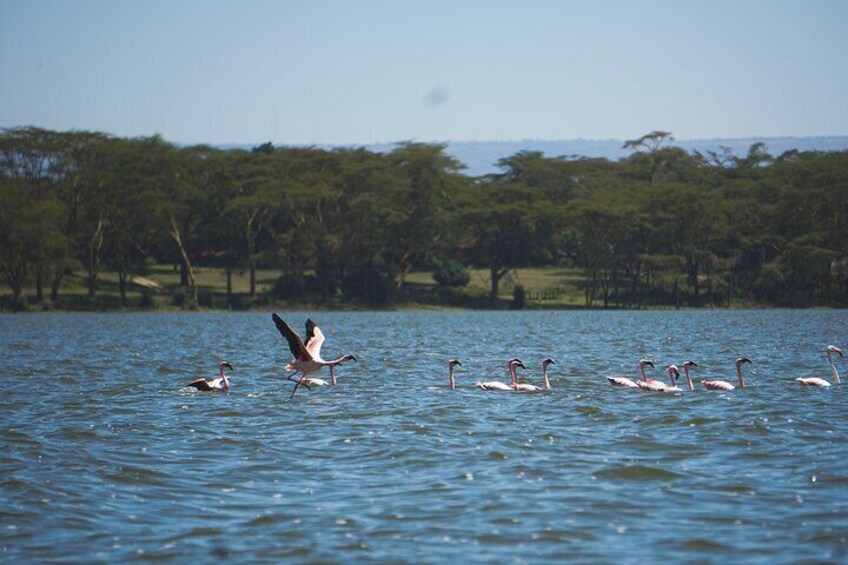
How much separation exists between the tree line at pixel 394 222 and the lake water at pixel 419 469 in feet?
186

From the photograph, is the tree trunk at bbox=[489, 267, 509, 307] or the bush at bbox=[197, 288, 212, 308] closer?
the bush at bbox=[197, 288, 212, 308]

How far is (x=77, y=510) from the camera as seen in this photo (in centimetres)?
1380

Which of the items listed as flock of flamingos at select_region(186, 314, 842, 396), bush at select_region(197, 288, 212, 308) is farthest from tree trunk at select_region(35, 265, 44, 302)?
flock of flamingos at select_region(186, 314, 842, 396)

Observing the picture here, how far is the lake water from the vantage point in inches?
476

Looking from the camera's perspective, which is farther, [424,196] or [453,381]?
[424,196]

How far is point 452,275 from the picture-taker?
9556 cm

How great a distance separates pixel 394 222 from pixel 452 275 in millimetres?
7645

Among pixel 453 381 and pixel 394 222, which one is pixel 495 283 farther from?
pixel 453 381

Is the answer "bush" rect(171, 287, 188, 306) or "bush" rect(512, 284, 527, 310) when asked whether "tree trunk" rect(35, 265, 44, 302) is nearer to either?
"bush" rect(171, 287, 188, 306)

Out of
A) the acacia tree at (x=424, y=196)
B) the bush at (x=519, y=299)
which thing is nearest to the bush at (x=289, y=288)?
the acacia tree at (x=424, y=196)

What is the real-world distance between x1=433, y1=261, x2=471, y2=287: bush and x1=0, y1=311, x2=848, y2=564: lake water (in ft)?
206

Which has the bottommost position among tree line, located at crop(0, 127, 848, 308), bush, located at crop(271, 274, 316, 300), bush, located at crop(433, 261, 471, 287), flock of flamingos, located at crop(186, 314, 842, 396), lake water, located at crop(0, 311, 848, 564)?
lake water, located at crop(0, 311, 848, 564)

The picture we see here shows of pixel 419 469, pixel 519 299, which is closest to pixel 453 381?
pixel 419 469

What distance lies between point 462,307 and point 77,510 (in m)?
79.9
